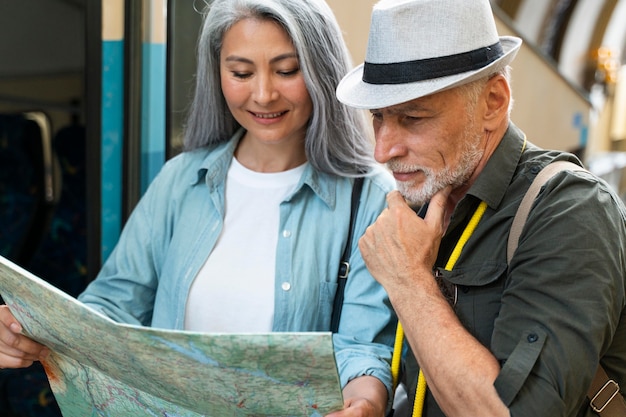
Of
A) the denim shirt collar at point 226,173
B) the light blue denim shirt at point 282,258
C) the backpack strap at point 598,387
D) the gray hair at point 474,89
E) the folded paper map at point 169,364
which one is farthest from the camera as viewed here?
the denim shirt collar at point 226,173

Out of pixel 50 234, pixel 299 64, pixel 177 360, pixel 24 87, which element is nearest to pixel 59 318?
pixel 177 360

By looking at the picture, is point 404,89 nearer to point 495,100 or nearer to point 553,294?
point 495,100

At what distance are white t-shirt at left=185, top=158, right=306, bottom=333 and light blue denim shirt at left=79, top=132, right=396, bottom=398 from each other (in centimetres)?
3

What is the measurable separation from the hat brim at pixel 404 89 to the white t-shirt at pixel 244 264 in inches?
18.6

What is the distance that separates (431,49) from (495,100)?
20 cm

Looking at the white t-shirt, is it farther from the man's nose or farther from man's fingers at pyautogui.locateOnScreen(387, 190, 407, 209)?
man's fingers at pyautogui.locateOnScreen(387, 190, 407, 209)

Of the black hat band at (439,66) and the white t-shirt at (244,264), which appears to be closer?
the black hat band at (439,66)

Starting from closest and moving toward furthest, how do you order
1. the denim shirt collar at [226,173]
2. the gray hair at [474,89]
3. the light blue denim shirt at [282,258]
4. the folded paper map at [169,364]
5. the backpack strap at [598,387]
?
the folded paper map at [169,364]
the backpack strap at [598,387]
the gray hair at [474,89]
the light blue denim shirt at [282,258]
the denim shirt collar at [226,173]

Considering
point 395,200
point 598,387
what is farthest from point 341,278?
point 598,387

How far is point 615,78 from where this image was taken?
48.3 ft

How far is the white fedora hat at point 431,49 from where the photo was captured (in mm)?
1742

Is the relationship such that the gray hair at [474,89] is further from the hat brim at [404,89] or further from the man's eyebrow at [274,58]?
the man's eyebrow at [274,58]

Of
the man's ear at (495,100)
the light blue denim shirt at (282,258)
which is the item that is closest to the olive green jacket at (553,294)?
the man's ear at (495,100)

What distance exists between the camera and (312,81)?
7.12 ft
